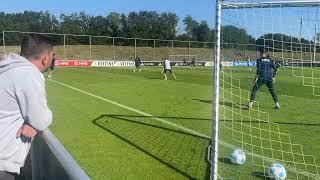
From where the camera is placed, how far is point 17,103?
12.0ft

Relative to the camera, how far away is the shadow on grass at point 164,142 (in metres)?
8.41

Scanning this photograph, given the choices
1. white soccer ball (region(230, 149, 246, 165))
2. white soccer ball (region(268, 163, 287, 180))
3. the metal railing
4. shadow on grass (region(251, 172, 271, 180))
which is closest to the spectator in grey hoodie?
the metal railing

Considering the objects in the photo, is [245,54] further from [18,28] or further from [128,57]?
[18,28]

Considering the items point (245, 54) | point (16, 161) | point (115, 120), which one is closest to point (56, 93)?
point (115, 120)

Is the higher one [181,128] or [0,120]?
[0,120]

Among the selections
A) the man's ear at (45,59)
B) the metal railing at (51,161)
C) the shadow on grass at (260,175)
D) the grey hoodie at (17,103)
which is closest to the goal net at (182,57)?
the shadow on grass at (260,175)

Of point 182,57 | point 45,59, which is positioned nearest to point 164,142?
point 45,59

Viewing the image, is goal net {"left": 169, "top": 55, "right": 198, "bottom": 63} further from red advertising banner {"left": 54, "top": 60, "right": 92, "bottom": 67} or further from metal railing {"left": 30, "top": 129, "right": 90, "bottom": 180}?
metal railing {"left": 30, "top": 129, "right": 90, "bottom": 180}

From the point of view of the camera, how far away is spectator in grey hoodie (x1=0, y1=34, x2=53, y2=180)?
11.8 feet

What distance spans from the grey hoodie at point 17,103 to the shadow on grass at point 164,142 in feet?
14.0

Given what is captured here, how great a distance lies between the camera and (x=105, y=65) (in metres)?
65.3

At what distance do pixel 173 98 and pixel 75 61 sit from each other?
4498 centimetres

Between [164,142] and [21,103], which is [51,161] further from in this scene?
[164,142]

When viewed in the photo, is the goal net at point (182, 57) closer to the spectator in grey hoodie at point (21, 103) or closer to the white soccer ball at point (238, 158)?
the white soccer ball at point (238, 158)
